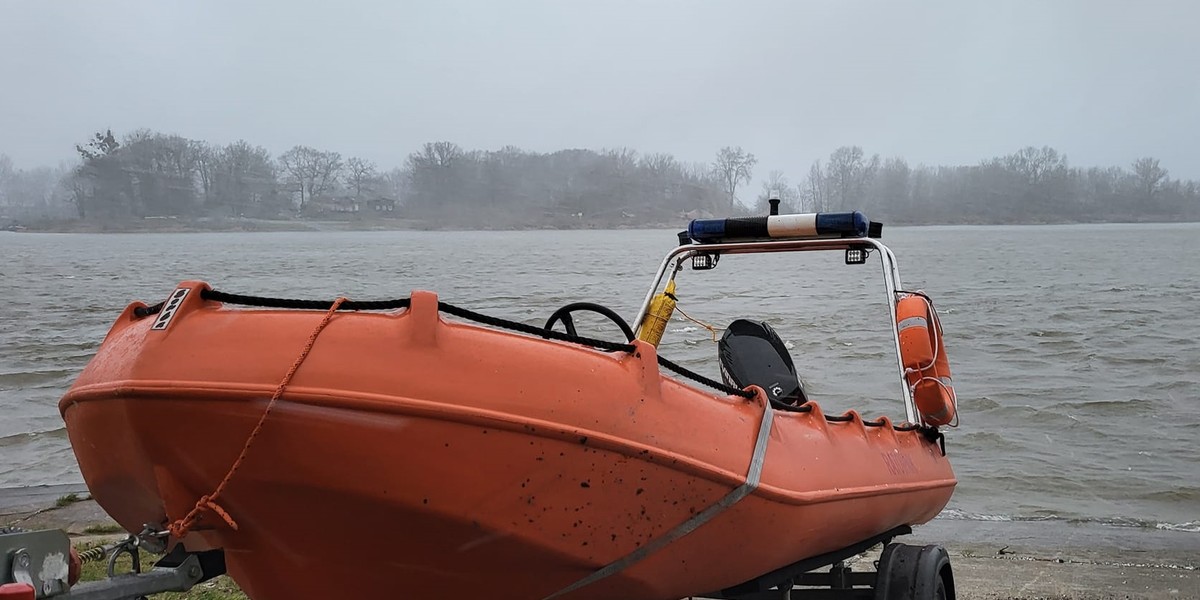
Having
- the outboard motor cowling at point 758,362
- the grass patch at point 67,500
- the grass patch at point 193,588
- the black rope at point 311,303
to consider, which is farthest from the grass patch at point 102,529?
the black rope at point 311,303

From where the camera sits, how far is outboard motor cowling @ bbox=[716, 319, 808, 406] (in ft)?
13.4

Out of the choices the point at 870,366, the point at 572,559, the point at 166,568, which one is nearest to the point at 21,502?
the point at 166,568

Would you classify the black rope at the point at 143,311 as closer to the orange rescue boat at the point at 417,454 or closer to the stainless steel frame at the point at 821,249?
the orange rescue boat at the point at 417,454

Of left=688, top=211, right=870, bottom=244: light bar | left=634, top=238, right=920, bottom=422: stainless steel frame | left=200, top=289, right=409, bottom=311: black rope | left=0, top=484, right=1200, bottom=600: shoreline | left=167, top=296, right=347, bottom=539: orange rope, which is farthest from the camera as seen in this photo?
left=0, top=484, right=1200, bottom=600: shoreline

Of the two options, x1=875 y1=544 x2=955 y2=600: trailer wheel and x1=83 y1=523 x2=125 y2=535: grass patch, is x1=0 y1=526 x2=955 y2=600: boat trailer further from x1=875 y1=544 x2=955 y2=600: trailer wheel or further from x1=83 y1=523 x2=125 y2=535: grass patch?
x1=83 y1=523 x2=125 y2=535: grass patch

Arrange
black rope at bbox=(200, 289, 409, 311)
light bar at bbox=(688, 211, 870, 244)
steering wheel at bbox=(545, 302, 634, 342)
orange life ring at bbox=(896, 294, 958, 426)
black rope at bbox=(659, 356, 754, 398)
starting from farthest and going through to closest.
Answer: light bar at bbox=(688, 211, 870, 244) < orange life ring at bbox=(896, 294, 958, 426) < steering wheel at bbox=(545, 302, 634, 342) < black rope at bbox=(659, 356, 754, 398) < black rope at bbox=(200, 289, 409, 311)

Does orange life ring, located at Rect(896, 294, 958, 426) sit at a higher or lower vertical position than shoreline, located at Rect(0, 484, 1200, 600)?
higher

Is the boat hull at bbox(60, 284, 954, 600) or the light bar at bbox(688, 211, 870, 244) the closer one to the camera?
the boat hull at bbox(60, 284, 954, 600)

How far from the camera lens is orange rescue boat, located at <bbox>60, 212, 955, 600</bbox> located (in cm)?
212

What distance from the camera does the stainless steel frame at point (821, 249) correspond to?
396 centimetres

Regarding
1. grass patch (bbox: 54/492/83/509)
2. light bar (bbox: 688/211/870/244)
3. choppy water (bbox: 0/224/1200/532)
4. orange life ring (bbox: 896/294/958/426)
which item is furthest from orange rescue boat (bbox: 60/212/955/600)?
choppy water (bbox: 0/224/1200/532)

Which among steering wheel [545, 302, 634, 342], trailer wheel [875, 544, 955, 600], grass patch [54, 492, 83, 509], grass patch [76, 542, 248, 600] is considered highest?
steering wheel [545, 302, 634, 342]

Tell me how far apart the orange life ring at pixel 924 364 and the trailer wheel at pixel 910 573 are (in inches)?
23.8

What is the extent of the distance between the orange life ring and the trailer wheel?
1.98 ft
